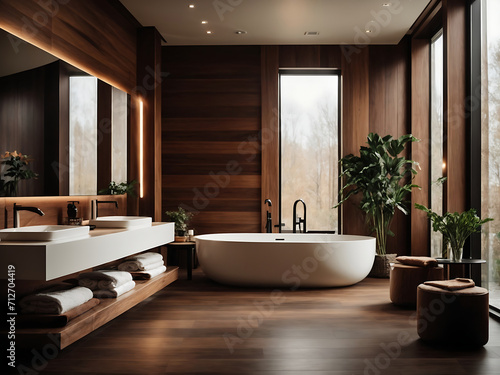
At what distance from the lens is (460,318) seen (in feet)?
9.43

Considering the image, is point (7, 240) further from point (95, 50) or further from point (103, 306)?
point (95, 50)

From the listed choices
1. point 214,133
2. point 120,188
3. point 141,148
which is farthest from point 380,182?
point 120,188

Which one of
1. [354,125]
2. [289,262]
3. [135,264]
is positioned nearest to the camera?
[135,264]

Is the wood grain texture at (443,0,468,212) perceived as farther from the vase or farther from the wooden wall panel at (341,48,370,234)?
the wooden wall panel at (341,48,370,234)

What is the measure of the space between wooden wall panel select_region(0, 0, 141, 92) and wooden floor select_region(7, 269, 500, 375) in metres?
1.99

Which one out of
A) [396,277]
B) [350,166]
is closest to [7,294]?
[396,277]

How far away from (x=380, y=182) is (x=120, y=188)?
2.78m

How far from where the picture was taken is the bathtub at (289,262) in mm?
4484

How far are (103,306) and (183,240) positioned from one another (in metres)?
2.07

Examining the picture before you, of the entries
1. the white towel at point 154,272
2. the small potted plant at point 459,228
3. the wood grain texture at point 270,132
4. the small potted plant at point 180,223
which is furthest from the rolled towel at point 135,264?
the small potted plant at point 459,228

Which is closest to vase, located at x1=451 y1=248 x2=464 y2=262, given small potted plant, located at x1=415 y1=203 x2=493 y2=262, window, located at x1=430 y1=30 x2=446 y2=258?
small potted plant, located at x1=415 y1=203 x2=493 y2=262

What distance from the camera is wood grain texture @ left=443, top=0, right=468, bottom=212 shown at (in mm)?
4191

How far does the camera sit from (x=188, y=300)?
4141 mm

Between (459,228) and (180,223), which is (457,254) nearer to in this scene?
(459,228)
